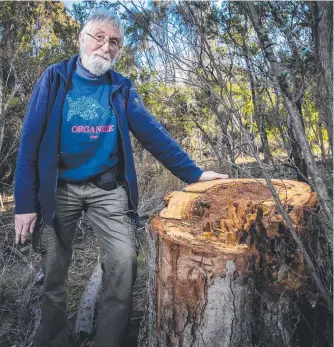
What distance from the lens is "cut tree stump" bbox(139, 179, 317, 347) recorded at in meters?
1.66

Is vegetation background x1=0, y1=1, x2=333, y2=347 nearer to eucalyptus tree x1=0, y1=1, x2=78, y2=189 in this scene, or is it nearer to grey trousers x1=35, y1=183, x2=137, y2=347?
eucalyptus tree x1=0, y1=1, x2=78, y2=189

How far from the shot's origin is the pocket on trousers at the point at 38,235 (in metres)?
2.11

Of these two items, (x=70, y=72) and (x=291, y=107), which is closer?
(x=291, y=107)

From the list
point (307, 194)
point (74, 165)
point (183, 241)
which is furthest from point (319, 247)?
point (74, 165)

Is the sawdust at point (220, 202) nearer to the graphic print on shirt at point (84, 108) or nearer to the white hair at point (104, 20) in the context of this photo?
the graphic print on shirt at point (84, 108)

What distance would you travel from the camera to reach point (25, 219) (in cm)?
208

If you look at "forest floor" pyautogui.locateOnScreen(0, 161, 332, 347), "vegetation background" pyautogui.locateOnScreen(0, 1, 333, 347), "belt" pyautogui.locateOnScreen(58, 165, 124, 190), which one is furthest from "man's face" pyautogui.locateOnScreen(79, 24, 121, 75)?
"forest floor" pyautogui.locateOnScreen(0, 161, 332, 347)

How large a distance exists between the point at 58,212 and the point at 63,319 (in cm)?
64

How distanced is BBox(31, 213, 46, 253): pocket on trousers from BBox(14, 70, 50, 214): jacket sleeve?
0.09 meters

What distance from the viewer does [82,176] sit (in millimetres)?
2109

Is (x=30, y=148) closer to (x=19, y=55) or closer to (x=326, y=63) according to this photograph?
(x=326, y=63)

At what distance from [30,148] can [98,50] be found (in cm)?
71

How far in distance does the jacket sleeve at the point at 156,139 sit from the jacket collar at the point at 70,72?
9 cm

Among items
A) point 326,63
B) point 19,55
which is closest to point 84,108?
point 326,63
